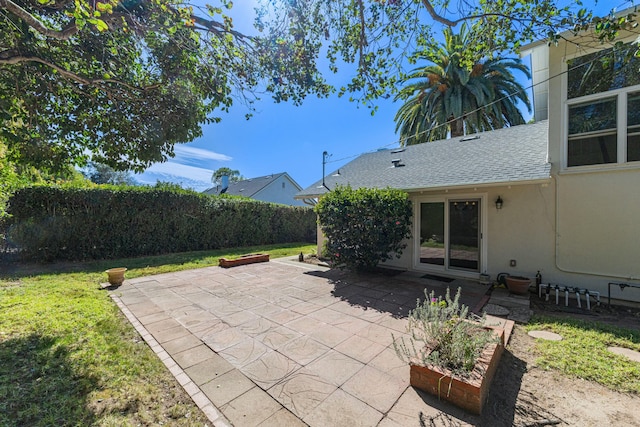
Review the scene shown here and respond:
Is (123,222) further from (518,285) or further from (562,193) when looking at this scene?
(562,193)

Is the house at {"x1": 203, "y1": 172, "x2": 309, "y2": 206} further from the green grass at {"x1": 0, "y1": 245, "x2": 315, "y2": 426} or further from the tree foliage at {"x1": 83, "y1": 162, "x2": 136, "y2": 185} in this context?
the tree foliage at {"x1": 83, "y1": 162, "x2": 136, "y2": 185}

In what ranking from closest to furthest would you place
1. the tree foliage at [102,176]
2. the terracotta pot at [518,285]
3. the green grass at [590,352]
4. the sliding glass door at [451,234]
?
the green grass at [590,352] → the terracotta pot at [518,285] → the sliding glass door at [451,234] → the tree foliage at [102,176]

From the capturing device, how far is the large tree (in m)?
4.48

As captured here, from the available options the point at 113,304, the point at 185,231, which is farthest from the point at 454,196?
the point at 185,231

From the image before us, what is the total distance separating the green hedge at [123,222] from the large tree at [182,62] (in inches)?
177

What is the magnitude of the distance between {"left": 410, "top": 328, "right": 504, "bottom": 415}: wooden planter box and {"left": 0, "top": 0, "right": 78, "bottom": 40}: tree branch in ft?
20.9

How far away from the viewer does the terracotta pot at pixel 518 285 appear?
19.3 ft

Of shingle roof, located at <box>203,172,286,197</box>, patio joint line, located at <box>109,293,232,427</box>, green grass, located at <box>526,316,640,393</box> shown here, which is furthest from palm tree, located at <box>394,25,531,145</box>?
patio joint line, located at <box>109,293,232,427</box>

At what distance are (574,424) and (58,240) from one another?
1320 centimetres

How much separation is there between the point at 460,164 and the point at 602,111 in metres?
3.09

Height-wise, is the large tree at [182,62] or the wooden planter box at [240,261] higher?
the large tree at [182,62]

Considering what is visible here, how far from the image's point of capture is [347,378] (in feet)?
9.64

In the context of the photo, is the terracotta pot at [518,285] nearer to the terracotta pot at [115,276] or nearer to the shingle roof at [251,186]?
the terracotta pot at [115,276]

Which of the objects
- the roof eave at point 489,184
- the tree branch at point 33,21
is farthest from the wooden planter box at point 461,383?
the tree branch at point 33,21
